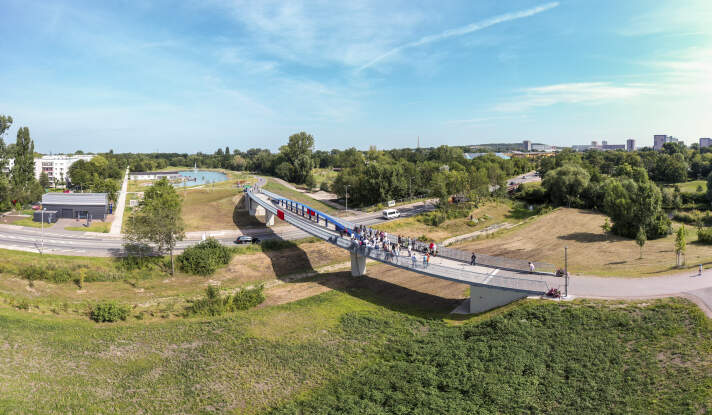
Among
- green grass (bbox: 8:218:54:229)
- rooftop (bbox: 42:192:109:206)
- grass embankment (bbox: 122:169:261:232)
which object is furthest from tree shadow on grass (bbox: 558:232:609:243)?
green grass (bbox: 8:218:54:229)

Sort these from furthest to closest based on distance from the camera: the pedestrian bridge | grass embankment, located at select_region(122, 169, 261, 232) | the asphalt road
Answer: grass embankment, located at select_region(122, 169, 261, 232), the asphalt road, the pedestrian bridge

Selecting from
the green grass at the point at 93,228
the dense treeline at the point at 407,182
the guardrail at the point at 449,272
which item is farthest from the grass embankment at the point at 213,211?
the guardrail at the point at 449,272

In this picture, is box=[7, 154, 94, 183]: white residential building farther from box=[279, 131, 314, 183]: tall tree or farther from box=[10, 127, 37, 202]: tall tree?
box=[279, 131, 314, 183]: tall tree

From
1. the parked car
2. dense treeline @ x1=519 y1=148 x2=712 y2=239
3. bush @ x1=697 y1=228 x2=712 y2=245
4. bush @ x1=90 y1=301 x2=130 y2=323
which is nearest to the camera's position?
bush @ x1=90 y1=301 x2=130 y2=323

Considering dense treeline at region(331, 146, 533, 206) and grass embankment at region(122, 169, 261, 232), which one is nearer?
grass embankment at region(122, 169, 261, 232)

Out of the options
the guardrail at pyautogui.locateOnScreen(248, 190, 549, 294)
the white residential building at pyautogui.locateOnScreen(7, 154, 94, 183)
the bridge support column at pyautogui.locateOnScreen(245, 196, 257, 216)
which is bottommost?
the guardrail at pyautogui.locateOnScreen(248, 190, 549, 294)

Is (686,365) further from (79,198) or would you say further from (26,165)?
(26,165)

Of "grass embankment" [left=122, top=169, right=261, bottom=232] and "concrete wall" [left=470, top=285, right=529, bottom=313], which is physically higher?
"grass embankment" [left=122, top=169, right=261, bottom=232]
